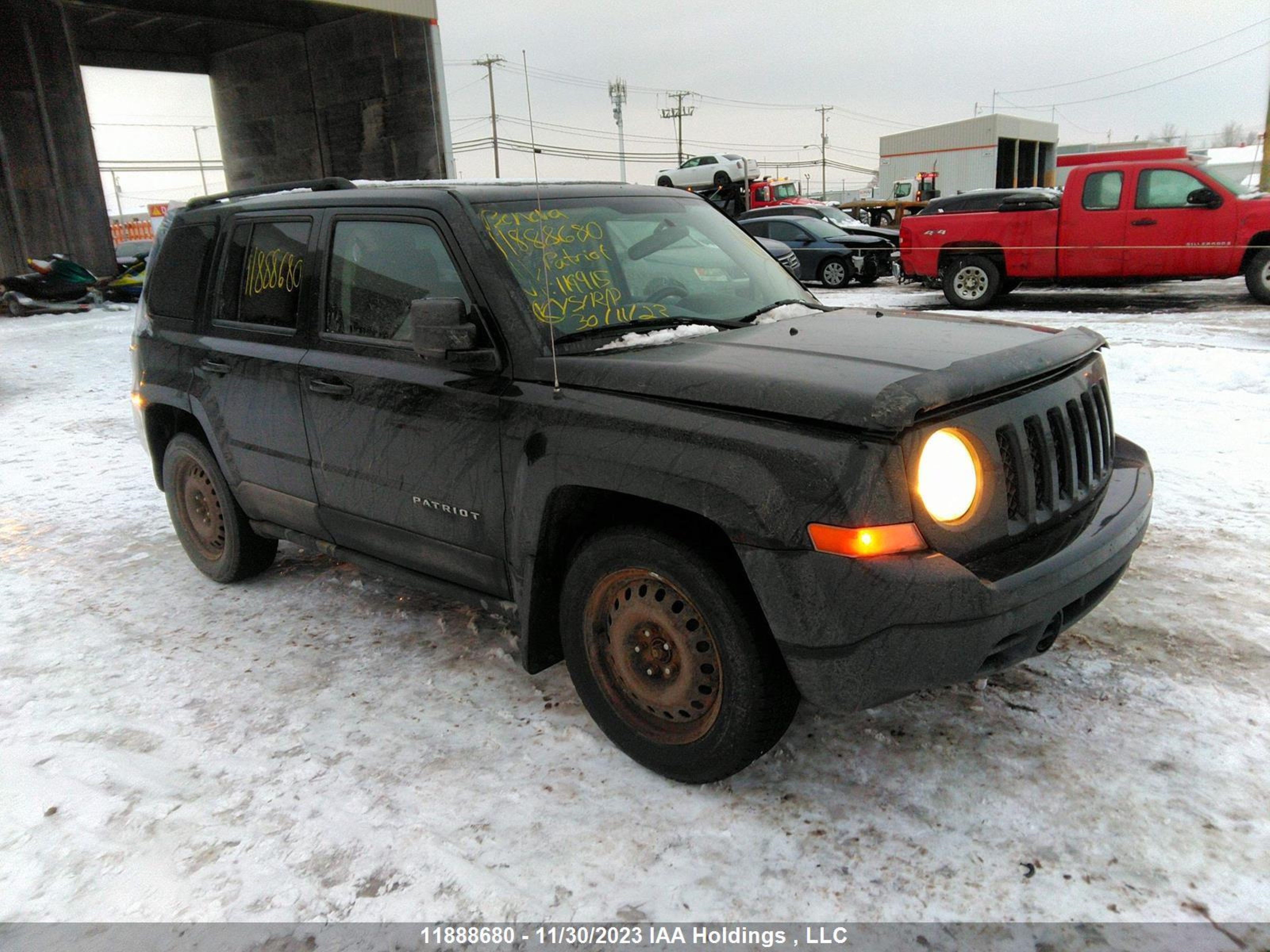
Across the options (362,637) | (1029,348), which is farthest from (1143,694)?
(362,637)

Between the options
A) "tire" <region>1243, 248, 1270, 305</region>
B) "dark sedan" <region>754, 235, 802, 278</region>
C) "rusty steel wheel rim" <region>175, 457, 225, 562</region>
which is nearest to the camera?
"dark sedan" <region>754, 235, 802, 278</region>

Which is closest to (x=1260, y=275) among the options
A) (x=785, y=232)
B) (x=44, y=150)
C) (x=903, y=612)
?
(x=785, y=232)

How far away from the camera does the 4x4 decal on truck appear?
3.20 metres

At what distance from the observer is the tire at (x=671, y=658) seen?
99.9 inches

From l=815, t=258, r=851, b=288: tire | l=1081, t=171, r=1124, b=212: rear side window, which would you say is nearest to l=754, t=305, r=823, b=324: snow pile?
l=1081, t=171, r=1124, b=212: rear side window

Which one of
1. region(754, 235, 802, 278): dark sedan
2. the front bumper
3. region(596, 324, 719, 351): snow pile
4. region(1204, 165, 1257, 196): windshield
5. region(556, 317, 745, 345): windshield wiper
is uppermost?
region(1204, 165, 1257, 196): windshield

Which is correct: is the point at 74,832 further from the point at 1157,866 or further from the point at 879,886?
the point at 1157,866

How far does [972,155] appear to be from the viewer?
39.0m

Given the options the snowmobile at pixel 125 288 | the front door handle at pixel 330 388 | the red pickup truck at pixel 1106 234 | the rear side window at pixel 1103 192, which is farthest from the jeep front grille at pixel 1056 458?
the snowmobile at pixel 125 288

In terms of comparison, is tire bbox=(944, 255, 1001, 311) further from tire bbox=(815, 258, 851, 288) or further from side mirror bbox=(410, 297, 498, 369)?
side mirror bbox=(410, 297, 498, 369)

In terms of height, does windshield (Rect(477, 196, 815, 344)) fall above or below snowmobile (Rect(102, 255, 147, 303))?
above

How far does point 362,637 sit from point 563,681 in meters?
1.07

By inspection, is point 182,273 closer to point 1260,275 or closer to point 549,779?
point 549,779

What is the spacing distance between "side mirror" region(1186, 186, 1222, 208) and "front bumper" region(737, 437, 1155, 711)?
1208 cm
